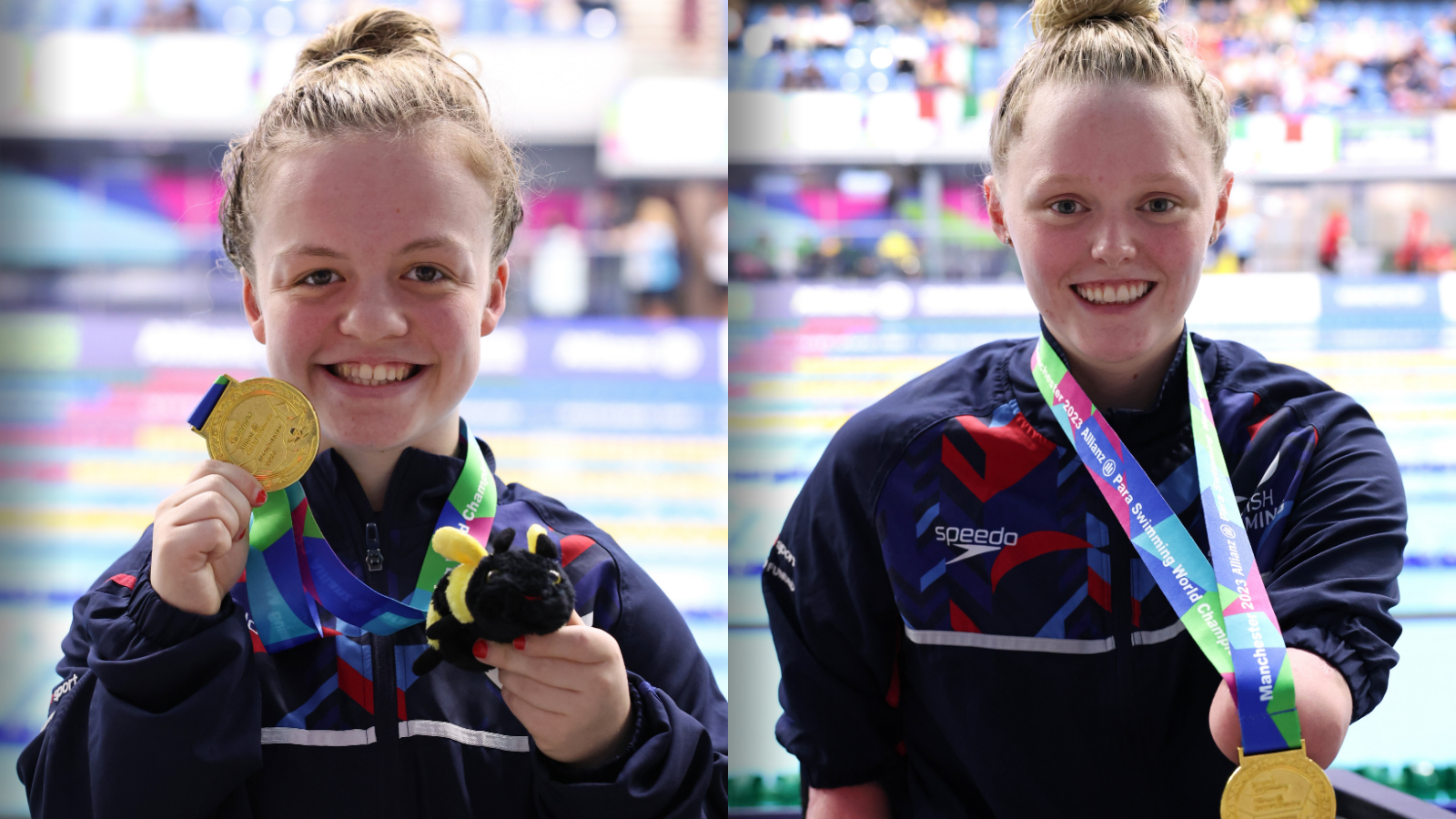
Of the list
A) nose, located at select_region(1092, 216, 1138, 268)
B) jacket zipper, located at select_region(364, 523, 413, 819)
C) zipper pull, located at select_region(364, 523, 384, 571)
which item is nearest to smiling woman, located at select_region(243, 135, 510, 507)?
zipper pull, located at select_region(364, 523, 384, 571)

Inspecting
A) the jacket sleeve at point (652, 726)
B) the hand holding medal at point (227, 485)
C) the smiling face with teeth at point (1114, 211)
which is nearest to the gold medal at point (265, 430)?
the hand holding medal at point (227, 485)

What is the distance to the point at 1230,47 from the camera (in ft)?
34.6

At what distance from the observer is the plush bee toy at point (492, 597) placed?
3.23 ft

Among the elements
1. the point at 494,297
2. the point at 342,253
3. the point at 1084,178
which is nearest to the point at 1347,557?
the point at 1084,178

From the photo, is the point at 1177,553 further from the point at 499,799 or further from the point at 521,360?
the point at 521,360

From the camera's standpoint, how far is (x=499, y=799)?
119 cm

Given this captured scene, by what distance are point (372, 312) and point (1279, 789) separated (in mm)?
1069

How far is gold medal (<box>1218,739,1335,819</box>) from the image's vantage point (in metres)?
1.06

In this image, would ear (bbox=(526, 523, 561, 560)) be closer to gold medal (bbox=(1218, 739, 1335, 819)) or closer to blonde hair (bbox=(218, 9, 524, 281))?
blonde hair (bbox=(218, 9, 524, 281))

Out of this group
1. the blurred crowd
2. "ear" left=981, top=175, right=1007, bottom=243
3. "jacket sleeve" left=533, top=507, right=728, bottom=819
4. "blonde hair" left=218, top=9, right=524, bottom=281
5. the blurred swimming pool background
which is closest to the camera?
"jacket sleeve" left=533, top=507, right=728, bottom=819

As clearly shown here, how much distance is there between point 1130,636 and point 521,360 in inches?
281

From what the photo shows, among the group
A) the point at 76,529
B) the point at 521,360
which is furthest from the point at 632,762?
the point at 521,360

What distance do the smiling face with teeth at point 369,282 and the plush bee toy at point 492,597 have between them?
0.85 ft

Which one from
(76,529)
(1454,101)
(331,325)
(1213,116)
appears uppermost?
(1454,101)
